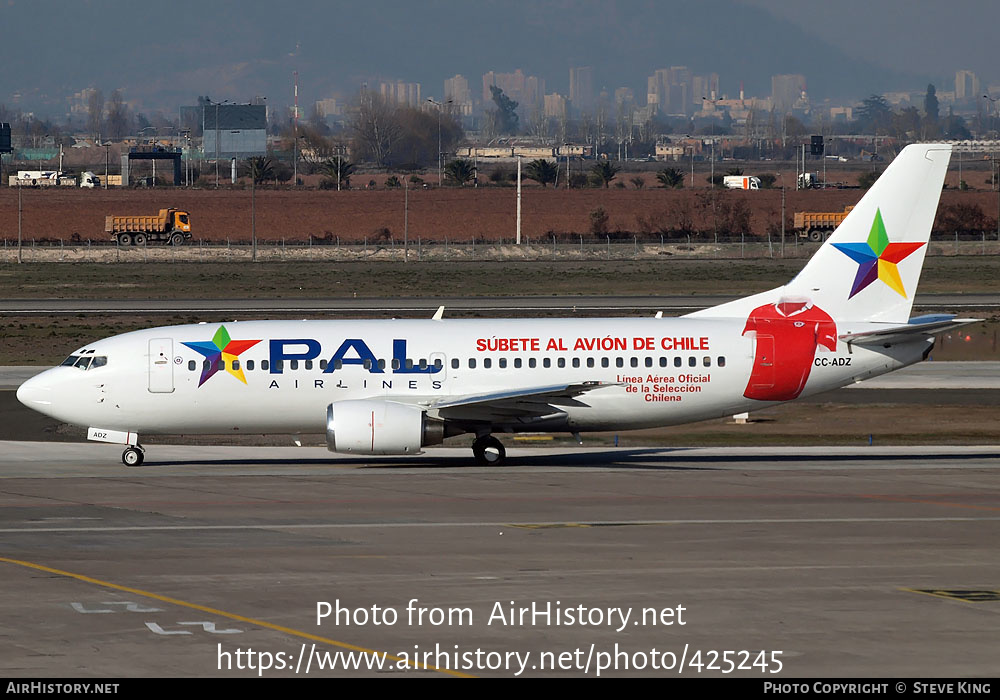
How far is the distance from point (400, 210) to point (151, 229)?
3131cm

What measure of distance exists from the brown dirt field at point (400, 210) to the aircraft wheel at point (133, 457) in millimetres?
125003

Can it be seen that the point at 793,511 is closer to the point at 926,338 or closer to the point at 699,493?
the point at 699,493

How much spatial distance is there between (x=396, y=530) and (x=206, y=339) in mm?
12327

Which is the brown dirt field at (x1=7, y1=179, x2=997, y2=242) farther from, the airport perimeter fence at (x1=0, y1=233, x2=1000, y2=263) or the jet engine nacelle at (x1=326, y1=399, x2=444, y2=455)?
the jet engine nacelle at (x1=326, y1=399, x2=444, y2=455)

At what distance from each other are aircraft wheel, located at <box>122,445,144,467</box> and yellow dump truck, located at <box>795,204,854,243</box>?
398 ft

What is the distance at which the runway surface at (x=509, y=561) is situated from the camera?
61.1 feet

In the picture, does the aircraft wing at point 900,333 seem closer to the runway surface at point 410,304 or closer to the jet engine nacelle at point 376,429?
the jet engine nacelle at point 376,429

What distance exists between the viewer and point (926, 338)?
37.5 metres

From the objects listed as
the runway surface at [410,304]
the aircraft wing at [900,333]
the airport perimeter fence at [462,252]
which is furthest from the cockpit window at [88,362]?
the airport perimeter fence at [462,252]

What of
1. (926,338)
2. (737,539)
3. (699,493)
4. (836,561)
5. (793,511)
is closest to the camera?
(836,561)

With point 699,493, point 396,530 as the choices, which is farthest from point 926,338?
point 396,530

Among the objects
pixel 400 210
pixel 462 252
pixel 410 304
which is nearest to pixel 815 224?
pixel 462 252

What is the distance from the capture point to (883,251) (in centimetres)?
3834

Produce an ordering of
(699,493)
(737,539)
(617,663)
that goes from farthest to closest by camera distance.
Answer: (699,493) → (737,539) → (617,663)
